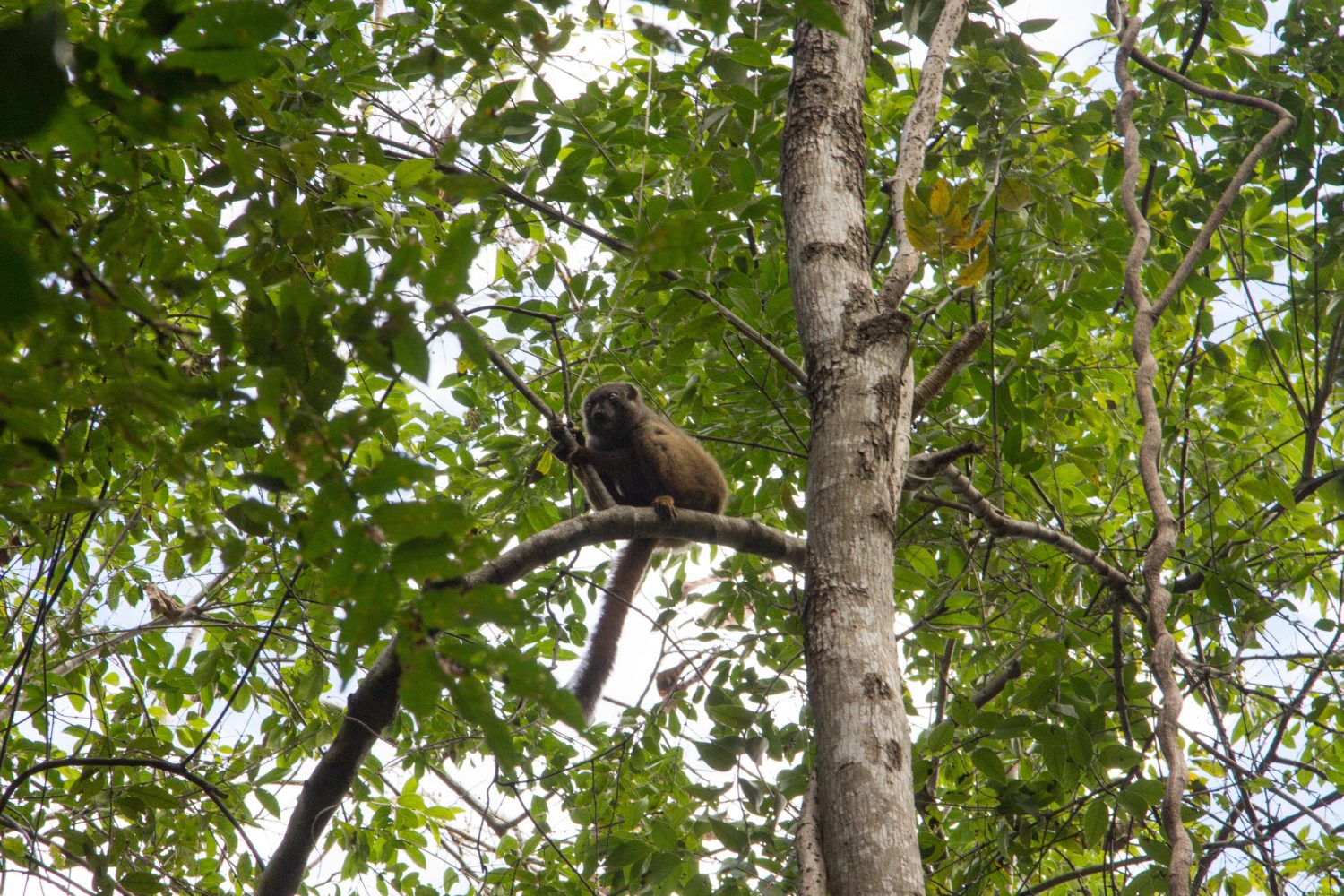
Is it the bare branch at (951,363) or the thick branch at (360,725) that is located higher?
the bare branch at (951,363)

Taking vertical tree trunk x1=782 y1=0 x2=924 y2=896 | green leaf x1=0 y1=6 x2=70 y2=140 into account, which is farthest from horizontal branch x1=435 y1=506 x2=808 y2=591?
green leaf x1=0 y1=6 x2=70 y2=140

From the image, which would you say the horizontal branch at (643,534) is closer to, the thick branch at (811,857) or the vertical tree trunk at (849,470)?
the vertical tree trunk at (849,470)

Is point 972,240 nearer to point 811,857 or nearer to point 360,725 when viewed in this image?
point 811,857

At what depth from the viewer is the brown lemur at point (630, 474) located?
4809mm

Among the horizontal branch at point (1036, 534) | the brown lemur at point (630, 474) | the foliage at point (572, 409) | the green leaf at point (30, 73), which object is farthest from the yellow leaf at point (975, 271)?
the brown lemur at point (630, 474)

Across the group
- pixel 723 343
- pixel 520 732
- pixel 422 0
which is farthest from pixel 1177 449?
pixel 422 0

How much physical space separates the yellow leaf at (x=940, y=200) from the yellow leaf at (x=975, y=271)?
0.15m

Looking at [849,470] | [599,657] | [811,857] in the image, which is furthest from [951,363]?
[599,657]

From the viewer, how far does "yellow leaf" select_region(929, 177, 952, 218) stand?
249cm

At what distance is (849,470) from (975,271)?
2.09 feet

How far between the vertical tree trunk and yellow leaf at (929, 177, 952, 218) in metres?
0.28

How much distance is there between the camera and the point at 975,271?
8.25 feet

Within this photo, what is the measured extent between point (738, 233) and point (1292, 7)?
9.97ft

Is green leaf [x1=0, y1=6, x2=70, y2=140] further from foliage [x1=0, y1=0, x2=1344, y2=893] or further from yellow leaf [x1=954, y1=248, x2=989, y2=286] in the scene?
yellow leaf [x1=954, y1=248, x2=989, y2=286]
